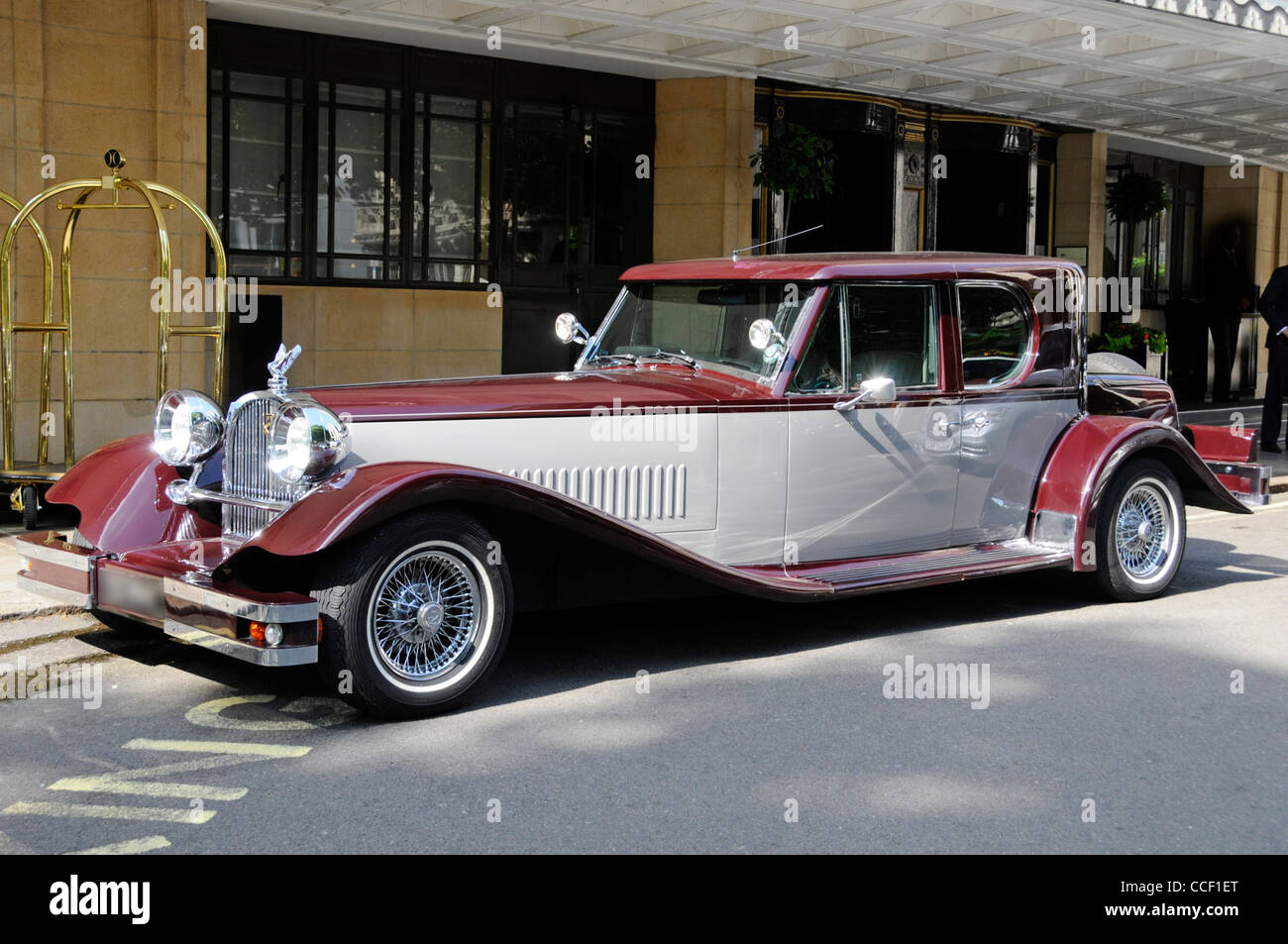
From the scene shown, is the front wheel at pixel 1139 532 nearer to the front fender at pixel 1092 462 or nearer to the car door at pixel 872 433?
the front fender at pixel 1092 462

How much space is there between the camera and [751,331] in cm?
611

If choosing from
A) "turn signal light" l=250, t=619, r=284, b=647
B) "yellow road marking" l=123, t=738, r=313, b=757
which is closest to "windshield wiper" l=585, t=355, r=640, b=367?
"turn signal light" l=250, t=619, r=284, b=647

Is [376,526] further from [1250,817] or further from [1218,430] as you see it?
[1218,430]

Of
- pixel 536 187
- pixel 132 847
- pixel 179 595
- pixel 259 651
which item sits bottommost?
pixel 132 847

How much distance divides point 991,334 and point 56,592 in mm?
4599

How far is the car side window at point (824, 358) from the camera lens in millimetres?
6270

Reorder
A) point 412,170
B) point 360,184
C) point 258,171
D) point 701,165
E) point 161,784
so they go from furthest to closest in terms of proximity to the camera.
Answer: point 701,165, point 412,170, point 360,184, point 258,171, point 161,784

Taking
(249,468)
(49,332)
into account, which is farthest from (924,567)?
(49,332)

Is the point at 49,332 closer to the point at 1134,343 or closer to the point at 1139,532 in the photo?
the point at 1139,532

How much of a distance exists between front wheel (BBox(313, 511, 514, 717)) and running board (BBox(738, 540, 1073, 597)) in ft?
4.88

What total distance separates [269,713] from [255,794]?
898mm

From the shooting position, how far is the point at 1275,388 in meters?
13.8
